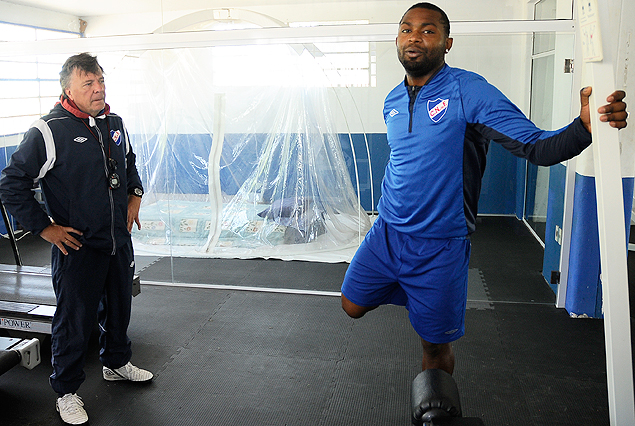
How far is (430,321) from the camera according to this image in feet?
6.84

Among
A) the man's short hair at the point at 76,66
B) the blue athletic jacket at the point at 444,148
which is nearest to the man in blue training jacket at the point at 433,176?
the blue athletic jacket at the point at 444,148

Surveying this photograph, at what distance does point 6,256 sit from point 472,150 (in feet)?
15.4

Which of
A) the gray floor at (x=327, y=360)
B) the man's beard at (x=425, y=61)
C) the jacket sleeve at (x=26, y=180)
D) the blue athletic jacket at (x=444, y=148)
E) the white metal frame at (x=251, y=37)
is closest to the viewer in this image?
the blue athletic jacket at (x=444, y=148)

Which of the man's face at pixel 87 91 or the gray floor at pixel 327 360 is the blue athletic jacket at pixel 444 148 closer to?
the gray floor at pixel 327 360

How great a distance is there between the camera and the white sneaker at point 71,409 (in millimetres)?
2316

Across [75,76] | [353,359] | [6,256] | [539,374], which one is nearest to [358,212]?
[353,359]

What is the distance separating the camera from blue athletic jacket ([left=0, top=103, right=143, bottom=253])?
2193mm

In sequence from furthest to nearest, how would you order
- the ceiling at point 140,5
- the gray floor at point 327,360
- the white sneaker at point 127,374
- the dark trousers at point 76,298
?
the ceiling at point 140,5 → the white sneaker at point 127,374 → the gray floor at point 327,360 → the dark trousers at point 76,298

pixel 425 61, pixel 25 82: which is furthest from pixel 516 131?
pixel 25 82

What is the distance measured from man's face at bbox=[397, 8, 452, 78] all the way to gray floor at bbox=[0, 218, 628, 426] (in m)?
1.51

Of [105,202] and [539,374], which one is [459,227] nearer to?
[539,374]

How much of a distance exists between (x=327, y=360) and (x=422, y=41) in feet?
5.71

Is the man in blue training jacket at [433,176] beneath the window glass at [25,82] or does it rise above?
beneath

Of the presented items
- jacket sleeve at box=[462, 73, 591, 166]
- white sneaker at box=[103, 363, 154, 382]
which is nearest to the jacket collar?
white sneaker at box=[103, 363, 154, 382]
